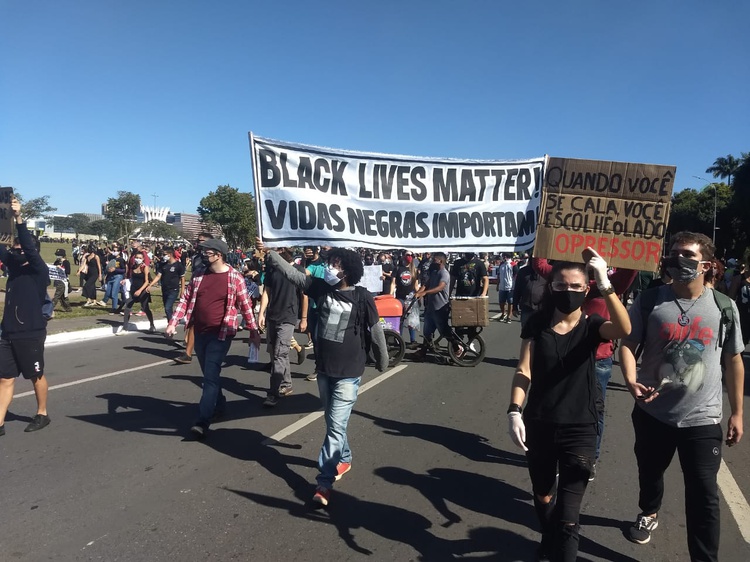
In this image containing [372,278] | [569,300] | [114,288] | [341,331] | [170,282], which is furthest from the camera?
[114,288]

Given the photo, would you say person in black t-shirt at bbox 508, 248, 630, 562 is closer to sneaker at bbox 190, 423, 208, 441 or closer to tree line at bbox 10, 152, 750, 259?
sneaker at bbox 190, 423, 208, 441

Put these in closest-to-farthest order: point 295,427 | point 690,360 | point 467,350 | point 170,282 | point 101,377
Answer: point 690,360, point 295,427, point 101,377, point 467,350, point 170,282

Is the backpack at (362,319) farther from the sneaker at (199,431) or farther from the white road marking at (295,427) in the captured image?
the sneaker at (199,431)

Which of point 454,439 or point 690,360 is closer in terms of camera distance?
point 690,360

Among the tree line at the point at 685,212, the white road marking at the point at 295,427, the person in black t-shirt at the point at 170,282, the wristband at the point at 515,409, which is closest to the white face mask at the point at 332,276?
the wristband at the point at 515,409

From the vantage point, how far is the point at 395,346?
9.12 meters

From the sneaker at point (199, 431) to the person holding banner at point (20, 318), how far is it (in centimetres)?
167

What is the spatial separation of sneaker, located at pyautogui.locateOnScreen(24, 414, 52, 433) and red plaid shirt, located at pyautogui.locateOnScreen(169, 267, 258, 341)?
1.65m

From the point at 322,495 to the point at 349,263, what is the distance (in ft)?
5.52

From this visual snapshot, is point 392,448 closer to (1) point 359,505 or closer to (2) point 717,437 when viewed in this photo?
(1) point 359,505

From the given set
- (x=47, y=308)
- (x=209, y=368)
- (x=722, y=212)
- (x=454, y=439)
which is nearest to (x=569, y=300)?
(x=454, y=439)

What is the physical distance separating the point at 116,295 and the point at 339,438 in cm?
1353

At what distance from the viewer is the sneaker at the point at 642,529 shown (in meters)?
3.51

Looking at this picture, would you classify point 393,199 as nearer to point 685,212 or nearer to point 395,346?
point 395,346
